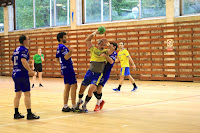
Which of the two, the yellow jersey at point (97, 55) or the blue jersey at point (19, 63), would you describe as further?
the yellow jersey at point (97, 55)

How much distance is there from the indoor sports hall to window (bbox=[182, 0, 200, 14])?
0.05 metres

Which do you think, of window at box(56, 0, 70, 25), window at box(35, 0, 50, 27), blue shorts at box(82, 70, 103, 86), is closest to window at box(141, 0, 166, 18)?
window at box(56, 0, 70, 25)

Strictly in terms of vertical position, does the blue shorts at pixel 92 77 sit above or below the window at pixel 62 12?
below

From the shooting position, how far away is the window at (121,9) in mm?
16859

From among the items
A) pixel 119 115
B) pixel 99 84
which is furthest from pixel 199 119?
pixel 99 84

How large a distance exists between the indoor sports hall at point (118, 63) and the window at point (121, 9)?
51 mm

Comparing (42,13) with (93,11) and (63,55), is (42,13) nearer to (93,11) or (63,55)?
(93,11)

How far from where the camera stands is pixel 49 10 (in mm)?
21406

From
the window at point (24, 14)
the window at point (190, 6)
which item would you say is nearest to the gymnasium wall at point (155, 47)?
the window at point (190, 6)

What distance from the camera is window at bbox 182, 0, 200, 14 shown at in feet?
51.2

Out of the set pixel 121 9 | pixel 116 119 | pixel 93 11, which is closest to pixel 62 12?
pixel 93 11

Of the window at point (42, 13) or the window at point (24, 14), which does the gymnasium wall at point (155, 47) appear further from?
the window at point (24, 14)

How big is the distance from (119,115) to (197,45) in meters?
9.92

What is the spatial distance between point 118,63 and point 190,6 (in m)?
4.93
